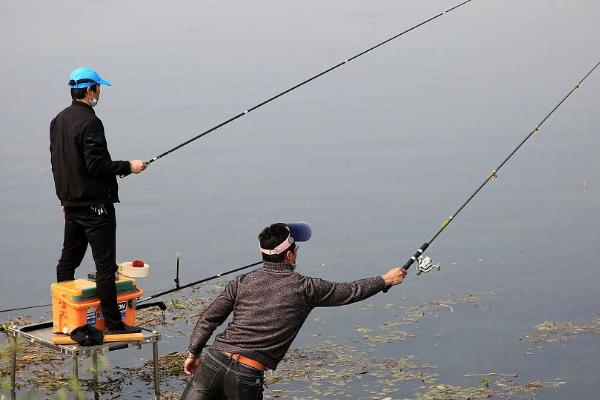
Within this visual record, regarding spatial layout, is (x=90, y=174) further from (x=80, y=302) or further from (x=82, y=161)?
(x=80, y=302)

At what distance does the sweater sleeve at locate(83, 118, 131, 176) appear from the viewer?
23.8ft

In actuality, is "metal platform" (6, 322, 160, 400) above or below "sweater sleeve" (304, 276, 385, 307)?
below

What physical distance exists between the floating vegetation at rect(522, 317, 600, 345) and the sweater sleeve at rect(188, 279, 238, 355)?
3.78m

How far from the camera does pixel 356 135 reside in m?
16.0

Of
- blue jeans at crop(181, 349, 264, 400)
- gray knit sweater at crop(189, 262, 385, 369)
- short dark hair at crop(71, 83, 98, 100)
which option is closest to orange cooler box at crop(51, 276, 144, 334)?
short dark hair at crop(71, 83, 98, 100)

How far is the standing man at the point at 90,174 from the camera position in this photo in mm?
7289

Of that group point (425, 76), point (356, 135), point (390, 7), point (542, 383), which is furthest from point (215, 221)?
point (390, 7)

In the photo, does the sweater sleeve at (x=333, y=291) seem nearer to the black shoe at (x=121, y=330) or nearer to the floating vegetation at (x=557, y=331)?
the black shoe at (x=121, y=330)

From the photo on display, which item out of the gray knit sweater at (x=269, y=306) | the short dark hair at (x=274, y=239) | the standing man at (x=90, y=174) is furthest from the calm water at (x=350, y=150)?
the short dark hair at (x=274, y=239)

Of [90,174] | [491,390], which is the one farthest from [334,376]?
[90,174]

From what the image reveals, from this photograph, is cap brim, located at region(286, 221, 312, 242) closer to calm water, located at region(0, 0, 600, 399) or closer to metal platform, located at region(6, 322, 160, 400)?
metal platform, located at region(6, 322, 160, 400)

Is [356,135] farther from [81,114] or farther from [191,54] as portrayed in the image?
[81,114]

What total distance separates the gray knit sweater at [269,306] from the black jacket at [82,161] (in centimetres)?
157

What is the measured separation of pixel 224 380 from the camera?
5859mm
